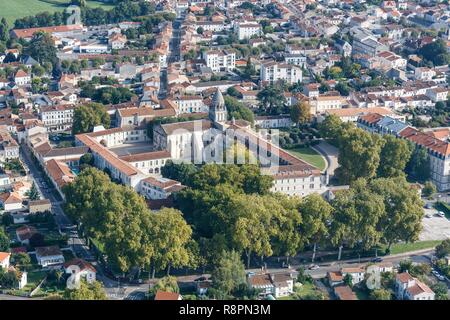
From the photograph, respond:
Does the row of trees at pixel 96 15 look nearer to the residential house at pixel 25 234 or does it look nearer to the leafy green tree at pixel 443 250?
the residential house at pixel 25 234

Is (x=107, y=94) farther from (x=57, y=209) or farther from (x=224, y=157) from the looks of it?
(x=57, y=209)

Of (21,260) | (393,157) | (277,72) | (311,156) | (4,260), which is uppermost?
(4,260)

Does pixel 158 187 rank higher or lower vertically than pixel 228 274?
lower

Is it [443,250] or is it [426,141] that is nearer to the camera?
[443,250]

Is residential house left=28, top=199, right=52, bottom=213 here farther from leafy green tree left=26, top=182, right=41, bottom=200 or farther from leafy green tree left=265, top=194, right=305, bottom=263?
leafy green tree left=265, top=194, right=305, bottom=263

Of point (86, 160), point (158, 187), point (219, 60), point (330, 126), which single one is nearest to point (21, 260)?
point (158, 187)
